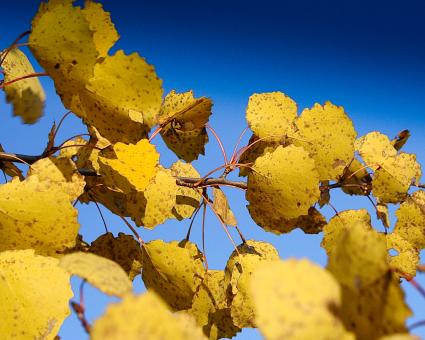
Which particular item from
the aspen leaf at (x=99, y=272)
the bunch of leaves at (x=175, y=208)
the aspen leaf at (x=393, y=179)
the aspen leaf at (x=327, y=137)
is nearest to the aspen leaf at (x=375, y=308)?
the bunch of leaves at (x=175, y=208)

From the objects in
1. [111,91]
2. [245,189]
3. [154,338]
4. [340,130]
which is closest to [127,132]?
[111,91]

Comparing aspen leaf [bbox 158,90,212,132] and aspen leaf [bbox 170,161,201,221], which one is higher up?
aspen leaf [bbox 158,90,212,132]

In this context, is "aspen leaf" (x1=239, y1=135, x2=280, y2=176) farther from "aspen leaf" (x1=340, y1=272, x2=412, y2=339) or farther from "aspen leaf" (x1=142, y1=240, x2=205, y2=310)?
"aspen leaf" (x1=340, y1=272, x2=412, y2=339)

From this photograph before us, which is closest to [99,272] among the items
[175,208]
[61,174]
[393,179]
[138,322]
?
[138,322]

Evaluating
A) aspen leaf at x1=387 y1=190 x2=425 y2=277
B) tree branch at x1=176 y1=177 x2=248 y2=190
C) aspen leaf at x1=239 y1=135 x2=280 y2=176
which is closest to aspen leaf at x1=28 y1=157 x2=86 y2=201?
tree branch at x1=176 y1=177 x2=248 y2=190

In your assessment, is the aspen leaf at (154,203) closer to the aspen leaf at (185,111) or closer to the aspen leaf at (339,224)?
the aspen leaf at (185,111)
